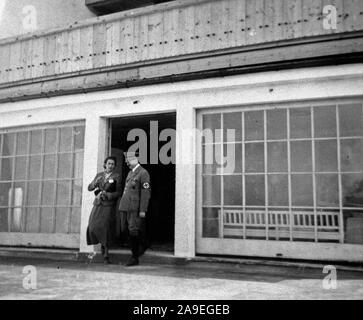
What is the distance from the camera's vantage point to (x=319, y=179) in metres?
6.31

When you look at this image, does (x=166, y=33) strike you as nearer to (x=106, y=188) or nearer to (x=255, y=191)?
(x=106, y=188)

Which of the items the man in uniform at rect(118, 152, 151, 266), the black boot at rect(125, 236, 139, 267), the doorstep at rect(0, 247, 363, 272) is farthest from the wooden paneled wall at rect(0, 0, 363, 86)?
the doorstep at rect(0, 247, 363, 272)

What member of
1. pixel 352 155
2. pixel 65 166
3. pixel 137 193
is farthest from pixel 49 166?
pixel 352 155

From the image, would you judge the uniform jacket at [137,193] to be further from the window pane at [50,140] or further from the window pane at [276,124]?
the window pane at [50,140]

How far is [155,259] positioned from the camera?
281 inches

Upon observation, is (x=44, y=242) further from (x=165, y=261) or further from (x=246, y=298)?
(x=246, y=298)

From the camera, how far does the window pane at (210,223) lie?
6.93 m

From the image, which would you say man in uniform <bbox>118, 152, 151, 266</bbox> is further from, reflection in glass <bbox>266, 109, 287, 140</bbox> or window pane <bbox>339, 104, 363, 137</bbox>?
window pane <bbox>339, 104, 363, 137</bbox>

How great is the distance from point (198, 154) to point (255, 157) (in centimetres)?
101

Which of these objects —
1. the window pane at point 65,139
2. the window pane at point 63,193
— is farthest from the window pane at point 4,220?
the window pane at point 65,139

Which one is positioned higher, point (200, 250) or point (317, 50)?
point (317, 50)

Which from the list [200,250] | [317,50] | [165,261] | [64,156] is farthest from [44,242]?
[317,50]

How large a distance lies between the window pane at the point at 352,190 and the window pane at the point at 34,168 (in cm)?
605

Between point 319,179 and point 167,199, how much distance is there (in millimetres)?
7106
